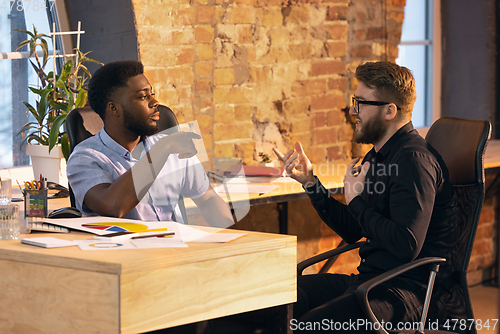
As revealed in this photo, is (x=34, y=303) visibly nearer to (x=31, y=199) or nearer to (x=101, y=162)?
Answer: (x=31, y=199)

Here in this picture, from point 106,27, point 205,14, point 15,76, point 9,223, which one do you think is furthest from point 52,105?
point 9,223

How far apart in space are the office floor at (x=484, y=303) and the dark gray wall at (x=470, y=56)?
123cm

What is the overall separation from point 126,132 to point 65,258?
0.83 m

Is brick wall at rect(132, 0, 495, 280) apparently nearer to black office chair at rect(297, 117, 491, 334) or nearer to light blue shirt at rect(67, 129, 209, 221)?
light blue shirt at rect(67, 129, 209, 221)

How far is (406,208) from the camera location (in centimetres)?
179

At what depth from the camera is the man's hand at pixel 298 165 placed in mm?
2057

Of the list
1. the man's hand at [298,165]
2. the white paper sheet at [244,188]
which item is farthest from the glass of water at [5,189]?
the man's hand at [298,165]

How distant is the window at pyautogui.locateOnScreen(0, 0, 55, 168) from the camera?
2.91m

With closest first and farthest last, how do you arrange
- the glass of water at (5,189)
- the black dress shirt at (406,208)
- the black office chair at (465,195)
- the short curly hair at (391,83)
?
the black dress shirt at (406,208)
the black office chair at (465,195)
the short curly hair at (391,83)
the glass of water at (5,189)

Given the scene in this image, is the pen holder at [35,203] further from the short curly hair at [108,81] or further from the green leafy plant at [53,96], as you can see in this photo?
the green leafy plant at [53,96]

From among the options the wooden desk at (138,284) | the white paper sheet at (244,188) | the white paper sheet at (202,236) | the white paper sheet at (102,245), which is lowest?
the white paper sheet at (244,188)

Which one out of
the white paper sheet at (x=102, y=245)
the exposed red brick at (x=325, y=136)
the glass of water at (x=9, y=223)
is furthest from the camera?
the exposed red brick at (x=325, y=136)

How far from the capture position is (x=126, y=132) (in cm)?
211

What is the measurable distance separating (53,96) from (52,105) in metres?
0.08
